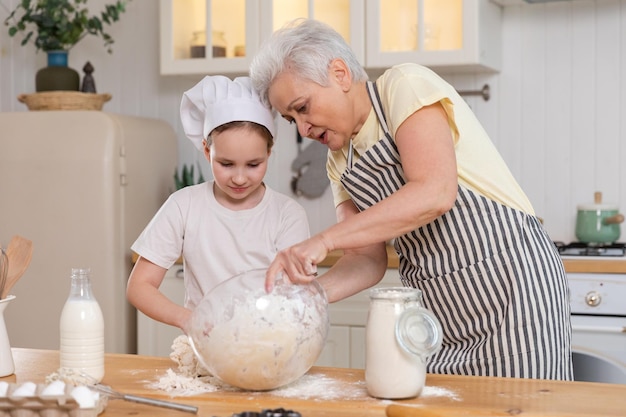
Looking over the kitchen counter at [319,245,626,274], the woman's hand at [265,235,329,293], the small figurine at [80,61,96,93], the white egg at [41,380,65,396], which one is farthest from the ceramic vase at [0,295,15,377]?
the small figurine at [80,61,96,93]

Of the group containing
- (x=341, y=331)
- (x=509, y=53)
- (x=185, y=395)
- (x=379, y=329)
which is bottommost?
(x=341, y=331)

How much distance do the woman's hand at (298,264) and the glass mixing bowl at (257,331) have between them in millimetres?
12

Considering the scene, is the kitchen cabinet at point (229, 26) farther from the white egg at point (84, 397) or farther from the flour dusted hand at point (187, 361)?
the white egg at point (84, 397)

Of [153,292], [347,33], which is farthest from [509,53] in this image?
[153,292]

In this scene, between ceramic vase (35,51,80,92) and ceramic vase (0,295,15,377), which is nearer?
ceramic vase (0,295,15,377)

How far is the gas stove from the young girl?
1.35m

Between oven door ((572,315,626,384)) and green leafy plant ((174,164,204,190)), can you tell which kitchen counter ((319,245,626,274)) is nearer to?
oven door ((572,315,626,384))

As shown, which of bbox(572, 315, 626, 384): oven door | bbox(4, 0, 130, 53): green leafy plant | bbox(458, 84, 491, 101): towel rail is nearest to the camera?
bbox(572, 315, 626, 384): oven door

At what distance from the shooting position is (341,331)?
3037 mm

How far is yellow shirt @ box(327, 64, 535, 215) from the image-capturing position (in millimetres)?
1495

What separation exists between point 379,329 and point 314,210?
229cm

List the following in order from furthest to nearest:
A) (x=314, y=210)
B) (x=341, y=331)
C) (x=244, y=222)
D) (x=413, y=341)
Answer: (x=314, y=210) → (x=341, y=331) → (x=244, y=222) → (x=413, y=341)

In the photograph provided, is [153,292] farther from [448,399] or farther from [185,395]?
[448,399]

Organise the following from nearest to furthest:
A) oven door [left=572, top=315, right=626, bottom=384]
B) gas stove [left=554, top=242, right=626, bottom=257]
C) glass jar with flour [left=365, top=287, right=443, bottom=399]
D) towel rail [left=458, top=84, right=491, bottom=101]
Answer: glass jar with flour [left=365, top=287, right=443, bottom=399] < oven door [left=572, top=315, right=626, bottom=384] < gas stove [left=554, top=242, right=626, bottom=257] < towel rail [left=458, top=84, right=491, bottom=101]
